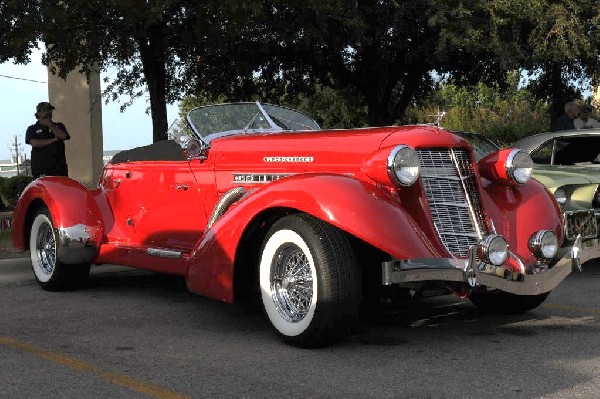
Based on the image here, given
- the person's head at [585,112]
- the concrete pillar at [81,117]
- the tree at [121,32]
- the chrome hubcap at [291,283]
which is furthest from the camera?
the concrete pillar at [81,117]

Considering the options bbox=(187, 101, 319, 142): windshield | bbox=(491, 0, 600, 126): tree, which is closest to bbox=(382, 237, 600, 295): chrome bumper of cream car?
bbox=(187, 101, 319, 142): windshield

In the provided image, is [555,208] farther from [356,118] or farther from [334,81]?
[356,118]

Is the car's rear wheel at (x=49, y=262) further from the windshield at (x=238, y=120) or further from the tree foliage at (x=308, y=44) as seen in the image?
the tree foliage at (x=308, y=44)

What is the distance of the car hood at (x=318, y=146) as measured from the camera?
4.96 m

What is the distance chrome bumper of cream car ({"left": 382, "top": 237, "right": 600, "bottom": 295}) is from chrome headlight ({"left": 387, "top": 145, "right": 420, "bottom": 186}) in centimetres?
51

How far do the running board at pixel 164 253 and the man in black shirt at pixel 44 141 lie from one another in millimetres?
3730

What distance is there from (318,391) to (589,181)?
4920 millimetres

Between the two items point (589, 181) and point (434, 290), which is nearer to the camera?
point (434, 290)

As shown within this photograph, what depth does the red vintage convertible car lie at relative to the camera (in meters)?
4.50

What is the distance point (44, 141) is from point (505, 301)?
19.4ft

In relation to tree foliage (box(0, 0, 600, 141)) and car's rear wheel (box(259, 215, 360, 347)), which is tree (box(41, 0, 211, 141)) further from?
car's rear wheel (box(259, 215, 360, 347))

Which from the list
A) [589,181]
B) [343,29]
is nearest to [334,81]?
[343,29]

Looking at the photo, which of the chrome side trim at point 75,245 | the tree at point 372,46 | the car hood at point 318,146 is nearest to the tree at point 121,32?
the tree at point 372,46

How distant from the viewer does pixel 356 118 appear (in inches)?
1286
